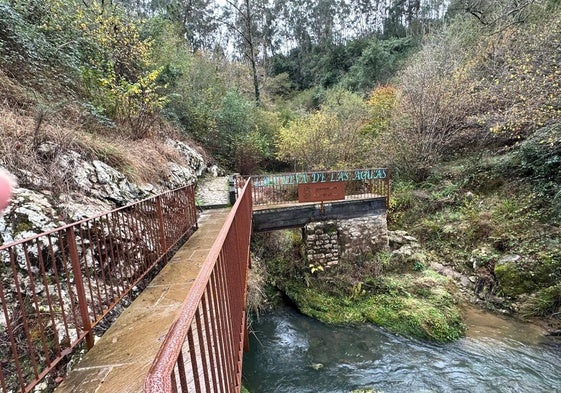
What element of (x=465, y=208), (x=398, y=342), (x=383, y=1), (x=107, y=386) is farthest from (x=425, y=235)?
(x=383, y=1)

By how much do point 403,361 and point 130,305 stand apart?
508cm

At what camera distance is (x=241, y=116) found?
1354 centimetres

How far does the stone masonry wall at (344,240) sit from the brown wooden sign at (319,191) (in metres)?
0.75

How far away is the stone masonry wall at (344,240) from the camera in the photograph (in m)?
8.06

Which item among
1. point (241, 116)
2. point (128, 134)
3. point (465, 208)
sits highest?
point (241, 116)

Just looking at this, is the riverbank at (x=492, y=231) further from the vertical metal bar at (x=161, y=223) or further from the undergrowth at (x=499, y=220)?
the vertical metal bar at (x=161, y=223)

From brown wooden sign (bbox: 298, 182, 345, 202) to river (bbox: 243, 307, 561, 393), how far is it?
11.0ft

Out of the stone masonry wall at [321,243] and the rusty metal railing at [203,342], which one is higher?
the rusty metal railing at [203,342]

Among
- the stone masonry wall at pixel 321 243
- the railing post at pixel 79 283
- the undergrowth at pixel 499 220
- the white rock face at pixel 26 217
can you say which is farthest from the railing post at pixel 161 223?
the undergrowth at pixel 499 220

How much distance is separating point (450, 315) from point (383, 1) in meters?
31.6

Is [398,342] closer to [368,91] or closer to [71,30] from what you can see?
[71,30]

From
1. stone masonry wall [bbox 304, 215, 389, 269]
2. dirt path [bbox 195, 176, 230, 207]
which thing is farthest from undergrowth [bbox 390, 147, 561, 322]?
dirt path [bbox 195, 176, 230, 207]

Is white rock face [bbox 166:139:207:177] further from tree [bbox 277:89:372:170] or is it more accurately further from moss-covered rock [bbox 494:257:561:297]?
moss-covered rock [bbox 494:257:561:297]

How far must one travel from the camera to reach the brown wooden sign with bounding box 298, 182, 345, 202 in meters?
7.81
